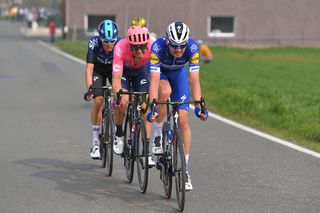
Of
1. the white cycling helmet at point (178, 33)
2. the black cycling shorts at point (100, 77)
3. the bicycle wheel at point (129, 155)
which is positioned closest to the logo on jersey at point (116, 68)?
the bicycle wheel at point (129, 155)

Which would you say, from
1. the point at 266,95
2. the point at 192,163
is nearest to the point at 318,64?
the point at 266,95

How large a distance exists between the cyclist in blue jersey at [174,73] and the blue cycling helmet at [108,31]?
0.94m

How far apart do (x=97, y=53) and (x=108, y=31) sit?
556 millimetres

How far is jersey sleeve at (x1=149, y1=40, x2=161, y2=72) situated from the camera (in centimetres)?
790

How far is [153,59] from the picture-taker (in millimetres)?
7934

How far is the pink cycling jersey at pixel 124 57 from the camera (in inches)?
339

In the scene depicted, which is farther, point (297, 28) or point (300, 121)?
point (297, 28)

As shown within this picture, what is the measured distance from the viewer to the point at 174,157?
753cm

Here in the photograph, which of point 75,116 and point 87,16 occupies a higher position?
point 87,16

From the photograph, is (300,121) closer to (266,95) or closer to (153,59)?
(266,95)

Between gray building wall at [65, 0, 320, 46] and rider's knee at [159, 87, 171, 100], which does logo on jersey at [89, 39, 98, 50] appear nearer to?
rider's knee at [159, 87, 171, 100]

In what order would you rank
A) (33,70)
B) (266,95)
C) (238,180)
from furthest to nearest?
1. (33,70)
2. (266,95)
3. (238,180)

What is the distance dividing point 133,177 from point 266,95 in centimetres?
923

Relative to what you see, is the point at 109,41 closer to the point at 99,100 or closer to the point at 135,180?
the point at 99,100
